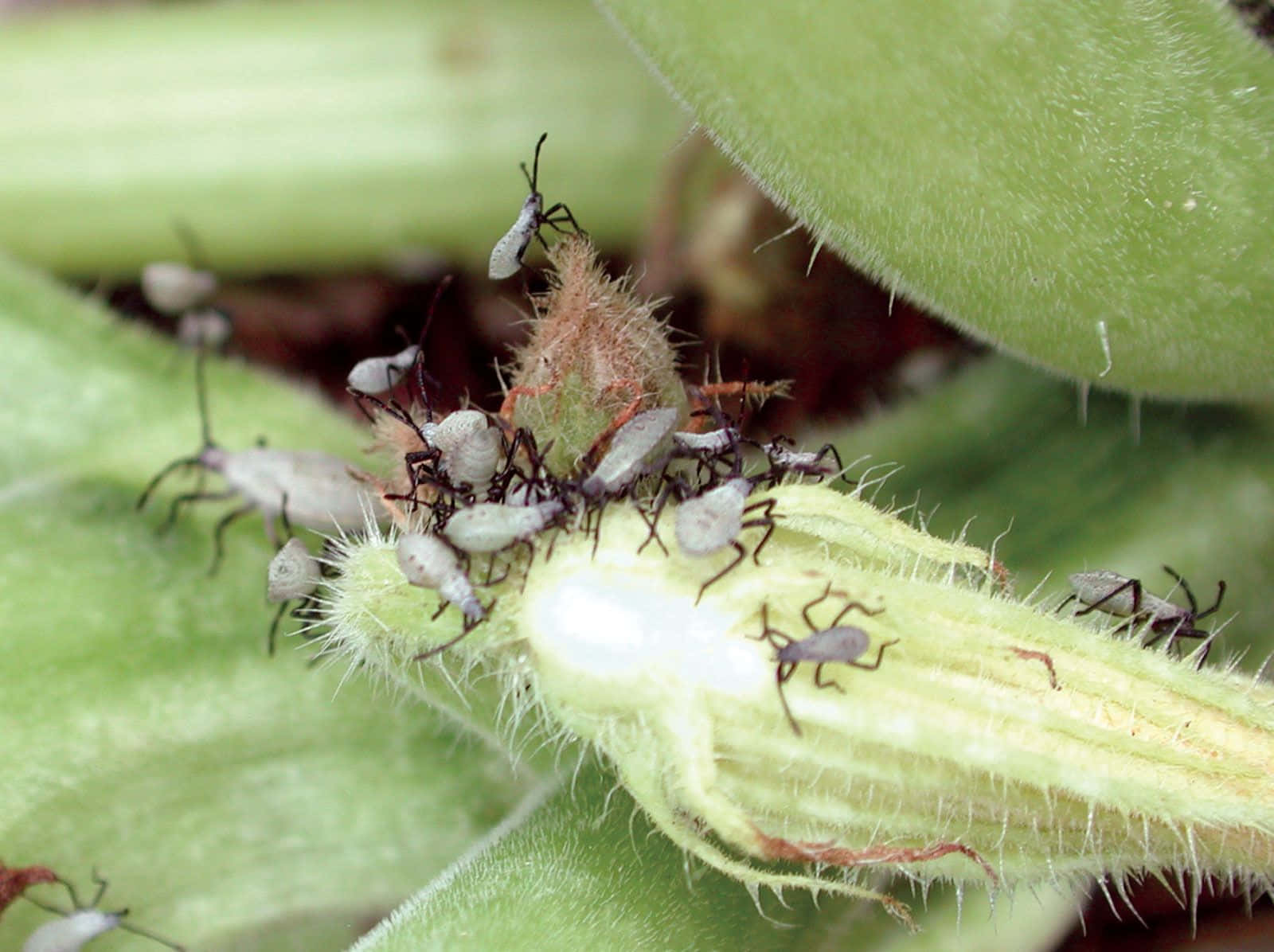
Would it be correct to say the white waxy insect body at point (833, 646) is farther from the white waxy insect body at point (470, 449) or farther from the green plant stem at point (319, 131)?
the green plant stem at point (319, 131)

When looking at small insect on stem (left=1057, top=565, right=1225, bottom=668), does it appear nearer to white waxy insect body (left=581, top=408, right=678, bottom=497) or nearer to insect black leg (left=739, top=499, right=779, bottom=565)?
insect black leg (left=739, top=499, right=779, bottom=565)

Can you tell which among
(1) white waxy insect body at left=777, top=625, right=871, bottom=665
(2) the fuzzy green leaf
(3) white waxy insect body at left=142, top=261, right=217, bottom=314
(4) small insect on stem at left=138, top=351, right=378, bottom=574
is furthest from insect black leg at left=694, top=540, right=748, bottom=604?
(3) white waxy insect body at left=142, top=261, right=217, bottom=314

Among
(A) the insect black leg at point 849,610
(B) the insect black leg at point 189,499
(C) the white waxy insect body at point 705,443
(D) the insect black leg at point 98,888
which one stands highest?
(C) the white waxy insect body at point 705,443

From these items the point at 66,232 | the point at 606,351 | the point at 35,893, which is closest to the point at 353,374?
the point at 606,351

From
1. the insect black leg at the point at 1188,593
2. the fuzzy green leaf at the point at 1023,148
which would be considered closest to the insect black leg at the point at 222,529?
the fuzzy green leaf at the point at 1023,148

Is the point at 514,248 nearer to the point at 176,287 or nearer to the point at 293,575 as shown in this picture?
the point at 293,575

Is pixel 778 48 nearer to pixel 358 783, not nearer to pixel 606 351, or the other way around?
pixel 606 351
